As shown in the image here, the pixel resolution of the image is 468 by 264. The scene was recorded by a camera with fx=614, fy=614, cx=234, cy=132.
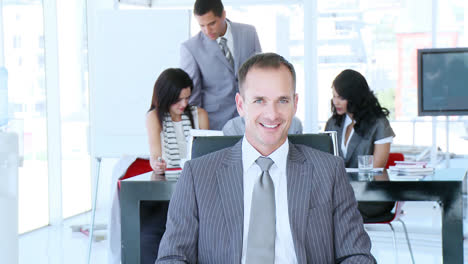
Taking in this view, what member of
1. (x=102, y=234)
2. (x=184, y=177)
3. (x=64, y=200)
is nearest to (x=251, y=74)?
(x=184, y=177)

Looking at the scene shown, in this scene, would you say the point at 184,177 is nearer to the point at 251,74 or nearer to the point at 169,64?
the point at 251,74

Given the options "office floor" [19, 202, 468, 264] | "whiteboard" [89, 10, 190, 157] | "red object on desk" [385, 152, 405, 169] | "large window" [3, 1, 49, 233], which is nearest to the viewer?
"red object on desk" [385, 152, 405, 169]

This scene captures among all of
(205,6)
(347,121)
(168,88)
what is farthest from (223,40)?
(347,121)

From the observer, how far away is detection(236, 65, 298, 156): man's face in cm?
171

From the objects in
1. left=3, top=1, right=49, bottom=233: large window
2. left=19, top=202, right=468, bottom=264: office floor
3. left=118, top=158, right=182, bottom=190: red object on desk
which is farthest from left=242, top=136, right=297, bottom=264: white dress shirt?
left=3, top=1, right=49, bottom=233: large window

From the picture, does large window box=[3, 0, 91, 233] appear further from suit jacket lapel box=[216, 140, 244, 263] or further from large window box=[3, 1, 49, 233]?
suit jacket lapel box=[216, 140, 244, 263]

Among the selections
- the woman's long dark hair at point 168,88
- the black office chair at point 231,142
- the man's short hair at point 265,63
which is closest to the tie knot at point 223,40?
the woman's long dark hair at point 168,88

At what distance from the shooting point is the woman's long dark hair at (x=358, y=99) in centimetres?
377

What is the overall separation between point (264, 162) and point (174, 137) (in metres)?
2.25

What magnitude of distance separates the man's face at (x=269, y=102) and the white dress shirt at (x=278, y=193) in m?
0.05

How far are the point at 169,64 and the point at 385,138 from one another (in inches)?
82.2

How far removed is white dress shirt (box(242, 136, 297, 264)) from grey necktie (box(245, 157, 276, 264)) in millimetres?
31

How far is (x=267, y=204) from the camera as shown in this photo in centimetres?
169

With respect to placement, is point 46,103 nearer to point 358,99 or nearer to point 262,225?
point 358,99
